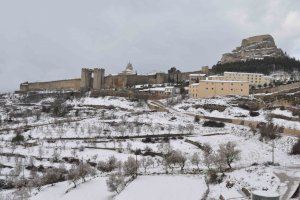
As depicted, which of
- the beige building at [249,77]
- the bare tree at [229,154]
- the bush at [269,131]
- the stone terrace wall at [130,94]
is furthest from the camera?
the beige building at [249,77]

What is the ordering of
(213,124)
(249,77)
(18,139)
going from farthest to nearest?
1. (249,77)
2. (213,124)
3. (18,139)

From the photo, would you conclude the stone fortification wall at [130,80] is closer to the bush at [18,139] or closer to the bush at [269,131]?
the bush at [18,139]

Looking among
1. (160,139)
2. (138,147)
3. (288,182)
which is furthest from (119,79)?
(288,182)

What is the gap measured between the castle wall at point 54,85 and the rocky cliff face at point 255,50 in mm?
29470

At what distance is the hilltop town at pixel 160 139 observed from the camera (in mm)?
26375

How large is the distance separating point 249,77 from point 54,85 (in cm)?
4031

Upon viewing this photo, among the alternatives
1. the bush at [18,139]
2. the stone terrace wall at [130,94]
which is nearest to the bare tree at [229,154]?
the bush at [18,139]

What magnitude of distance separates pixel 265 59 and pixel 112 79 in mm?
27736

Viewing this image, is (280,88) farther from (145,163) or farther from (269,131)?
(145,163)

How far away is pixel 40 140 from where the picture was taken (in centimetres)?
4244

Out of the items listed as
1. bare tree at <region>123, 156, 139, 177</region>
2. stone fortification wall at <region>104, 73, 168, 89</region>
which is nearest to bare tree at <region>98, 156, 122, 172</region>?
bare tree at <region>123, 156, 139, 177</region>

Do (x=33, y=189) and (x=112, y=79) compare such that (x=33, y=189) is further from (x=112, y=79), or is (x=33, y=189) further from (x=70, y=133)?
(x=112, y=79)

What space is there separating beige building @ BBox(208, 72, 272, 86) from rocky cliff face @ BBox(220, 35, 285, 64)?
17.7 m

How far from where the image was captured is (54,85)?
90.9 m
